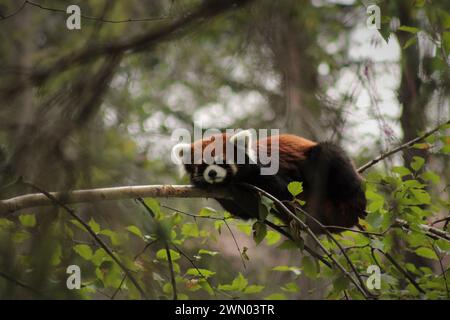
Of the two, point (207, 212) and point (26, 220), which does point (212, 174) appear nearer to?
point (207, 212)

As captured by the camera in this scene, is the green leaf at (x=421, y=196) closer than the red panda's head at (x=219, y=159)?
Yes

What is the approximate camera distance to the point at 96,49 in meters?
1.83

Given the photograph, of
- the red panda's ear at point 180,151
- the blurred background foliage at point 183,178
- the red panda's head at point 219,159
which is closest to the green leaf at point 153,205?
the blurred background foliage at point 183,178

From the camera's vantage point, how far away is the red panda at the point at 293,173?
4.66 metres

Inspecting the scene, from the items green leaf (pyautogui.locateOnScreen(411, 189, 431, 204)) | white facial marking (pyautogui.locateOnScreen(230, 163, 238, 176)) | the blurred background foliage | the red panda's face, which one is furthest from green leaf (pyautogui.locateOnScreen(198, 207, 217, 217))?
green leaf (pyautogui.locateOnScreen(411, 189, 431, 204))

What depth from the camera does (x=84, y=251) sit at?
10.9ft

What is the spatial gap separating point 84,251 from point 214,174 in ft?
5.04

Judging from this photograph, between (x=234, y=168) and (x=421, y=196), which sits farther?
(x=234, y=168)

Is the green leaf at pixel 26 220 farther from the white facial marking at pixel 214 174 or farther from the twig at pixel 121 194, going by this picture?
the white facial marking at pixel 214 174

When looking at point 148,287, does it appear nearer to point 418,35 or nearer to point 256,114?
point 418,35

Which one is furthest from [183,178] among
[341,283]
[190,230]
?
[341,283]

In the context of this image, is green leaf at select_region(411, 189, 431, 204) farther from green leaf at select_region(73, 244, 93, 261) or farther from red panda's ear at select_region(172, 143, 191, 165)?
red panda's ear at select_region(172, 143, 191, 165)

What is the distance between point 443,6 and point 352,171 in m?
1.98

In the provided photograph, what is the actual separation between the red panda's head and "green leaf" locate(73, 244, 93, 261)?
1280mm
